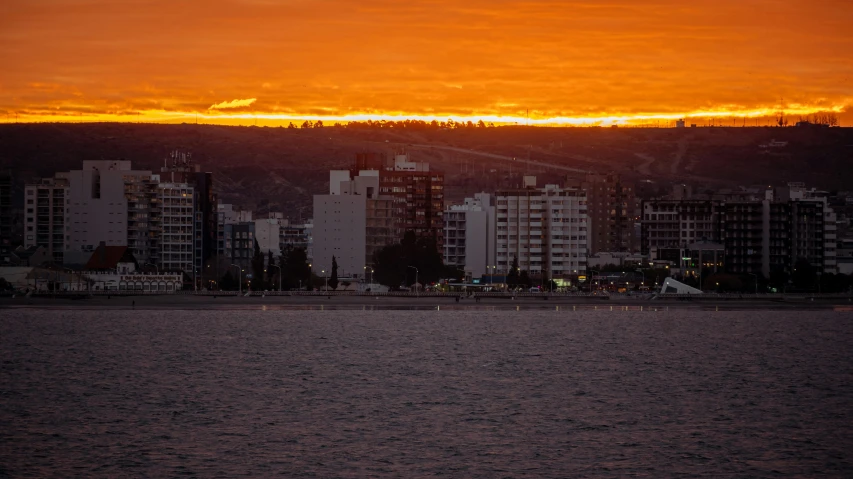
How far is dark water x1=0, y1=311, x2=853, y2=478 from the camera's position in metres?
52.0

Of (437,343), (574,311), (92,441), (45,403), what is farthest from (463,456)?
(574,311)

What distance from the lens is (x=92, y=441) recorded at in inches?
2231

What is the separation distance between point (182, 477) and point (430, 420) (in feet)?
58.2

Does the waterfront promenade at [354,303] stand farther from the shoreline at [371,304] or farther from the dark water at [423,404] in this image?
the dark water at [423,404]

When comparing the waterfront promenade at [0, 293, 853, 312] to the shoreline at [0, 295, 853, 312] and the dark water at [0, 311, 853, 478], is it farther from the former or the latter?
the dark water at [0, 311, 853, 478]

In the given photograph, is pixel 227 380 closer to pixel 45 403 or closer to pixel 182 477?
pixel 45 403

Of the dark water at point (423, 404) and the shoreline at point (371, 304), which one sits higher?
the shoreline at point (371, 304)

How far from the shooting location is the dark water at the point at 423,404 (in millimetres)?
52047

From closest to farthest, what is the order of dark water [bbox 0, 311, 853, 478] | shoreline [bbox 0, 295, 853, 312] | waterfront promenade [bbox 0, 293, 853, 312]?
dark water [bbox 0, 311, 853, 478] < shoreline [bbox 0, 295, 853, 312] < waterfront promenade [bbox 0, 293, 853, 312]

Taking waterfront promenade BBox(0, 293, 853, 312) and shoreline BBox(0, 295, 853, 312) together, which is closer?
shoreline BBox(0, 295, 853, 312)

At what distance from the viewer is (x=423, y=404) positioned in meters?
70.5

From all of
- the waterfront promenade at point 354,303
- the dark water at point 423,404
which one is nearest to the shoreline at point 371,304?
the waterfront promenade at point 354,303

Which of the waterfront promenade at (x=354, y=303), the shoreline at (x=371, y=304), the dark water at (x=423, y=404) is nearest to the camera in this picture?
the dark water at (x=423, y=404)

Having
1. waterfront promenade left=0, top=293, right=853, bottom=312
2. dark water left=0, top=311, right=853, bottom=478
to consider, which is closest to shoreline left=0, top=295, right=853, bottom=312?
waterfront promenade left=0, top=293, right=853, bottom=312
